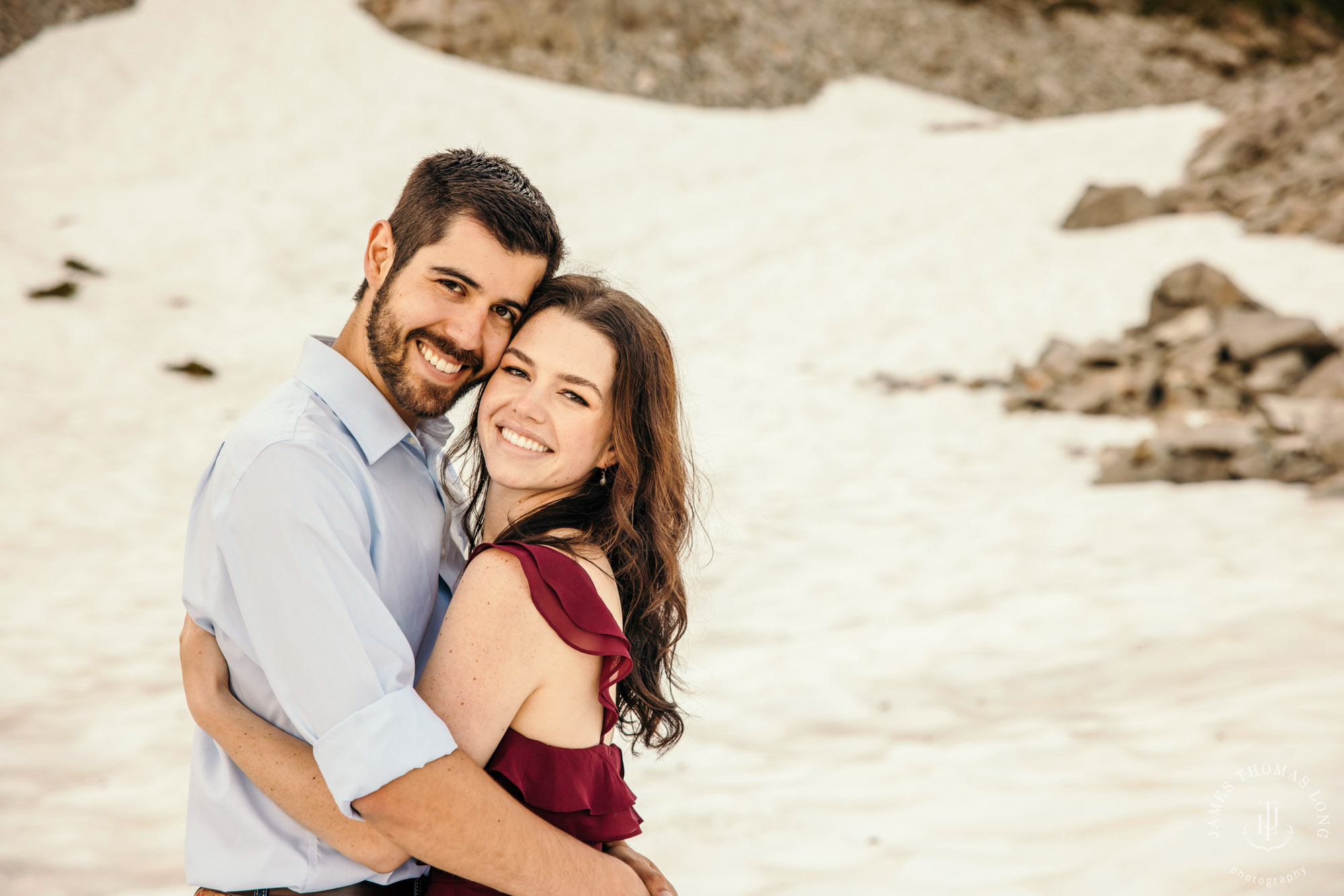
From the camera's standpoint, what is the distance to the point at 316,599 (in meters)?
1.33

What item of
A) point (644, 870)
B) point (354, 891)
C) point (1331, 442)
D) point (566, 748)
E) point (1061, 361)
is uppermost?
point (566, 748)

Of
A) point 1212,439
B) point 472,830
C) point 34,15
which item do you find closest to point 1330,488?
point 1212,439

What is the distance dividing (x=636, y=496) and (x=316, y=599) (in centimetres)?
81

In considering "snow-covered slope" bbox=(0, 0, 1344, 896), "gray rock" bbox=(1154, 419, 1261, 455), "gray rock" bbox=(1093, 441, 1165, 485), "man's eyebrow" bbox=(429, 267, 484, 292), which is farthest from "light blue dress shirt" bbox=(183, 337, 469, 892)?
"gray rock" bbox=(1154, 419, 1261, 455)

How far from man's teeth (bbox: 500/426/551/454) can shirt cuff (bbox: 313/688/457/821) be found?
68 cm

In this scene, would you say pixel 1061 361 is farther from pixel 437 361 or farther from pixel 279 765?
pixel 279 765

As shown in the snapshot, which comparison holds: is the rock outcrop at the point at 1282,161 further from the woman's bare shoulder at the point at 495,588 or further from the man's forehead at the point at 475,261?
the woman's bare shoulder at the point at 495,588

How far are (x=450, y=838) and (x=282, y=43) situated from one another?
60.5 ft

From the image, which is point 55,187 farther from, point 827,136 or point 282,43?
point 827,136

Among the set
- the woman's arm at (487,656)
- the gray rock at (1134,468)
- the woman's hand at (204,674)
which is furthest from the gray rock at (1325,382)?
the woman's hand at (204,674)

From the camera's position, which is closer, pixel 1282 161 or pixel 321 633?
pixel 321 633

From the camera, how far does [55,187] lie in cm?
1147

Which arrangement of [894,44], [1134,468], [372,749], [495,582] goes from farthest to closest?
[894,44]
[1134,468]
[495,582]
[372,749]

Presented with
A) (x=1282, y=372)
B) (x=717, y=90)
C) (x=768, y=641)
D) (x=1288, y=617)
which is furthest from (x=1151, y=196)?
(x=717, y=90)
